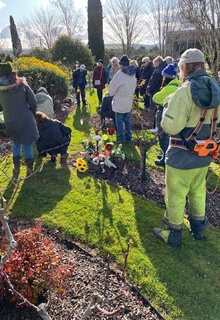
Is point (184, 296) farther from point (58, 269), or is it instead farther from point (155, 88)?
point (155, 88)

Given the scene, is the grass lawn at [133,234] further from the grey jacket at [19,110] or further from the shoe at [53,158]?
the grey jacket at [19,110]

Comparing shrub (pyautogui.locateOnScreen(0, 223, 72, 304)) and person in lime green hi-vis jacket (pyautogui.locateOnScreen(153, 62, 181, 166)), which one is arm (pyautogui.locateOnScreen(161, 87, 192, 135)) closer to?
person in lime green hi-vis jacket (pyautogui.locateOnScreen(153, 62, 181, 166))

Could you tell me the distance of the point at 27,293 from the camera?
2135 millimetres

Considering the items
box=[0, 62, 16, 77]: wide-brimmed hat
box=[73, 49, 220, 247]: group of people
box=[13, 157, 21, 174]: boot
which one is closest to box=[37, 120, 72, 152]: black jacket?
box=[13, 157, 21, 174]: boot

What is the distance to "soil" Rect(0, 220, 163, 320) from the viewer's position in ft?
7.68

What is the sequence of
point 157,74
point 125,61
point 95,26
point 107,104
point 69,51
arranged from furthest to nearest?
point 95,26
point 69,51
point 157,74
point 107,104
point 125,61

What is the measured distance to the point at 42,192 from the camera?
14.3ft

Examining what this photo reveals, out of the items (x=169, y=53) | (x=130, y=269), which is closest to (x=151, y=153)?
(x=130, y=269)

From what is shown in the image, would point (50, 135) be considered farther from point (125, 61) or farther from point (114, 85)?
point (125, 61)

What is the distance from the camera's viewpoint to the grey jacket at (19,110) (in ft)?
13.5

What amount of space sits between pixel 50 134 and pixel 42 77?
4447mm

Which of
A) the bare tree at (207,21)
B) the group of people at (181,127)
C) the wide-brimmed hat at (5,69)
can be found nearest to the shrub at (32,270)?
the group of people at (181,127)

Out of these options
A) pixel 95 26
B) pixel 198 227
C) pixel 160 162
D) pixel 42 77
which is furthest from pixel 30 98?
pixel 95 26

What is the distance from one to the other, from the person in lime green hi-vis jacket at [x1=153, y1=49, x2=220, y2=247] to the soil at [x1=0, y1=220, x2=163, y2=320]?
887mm
